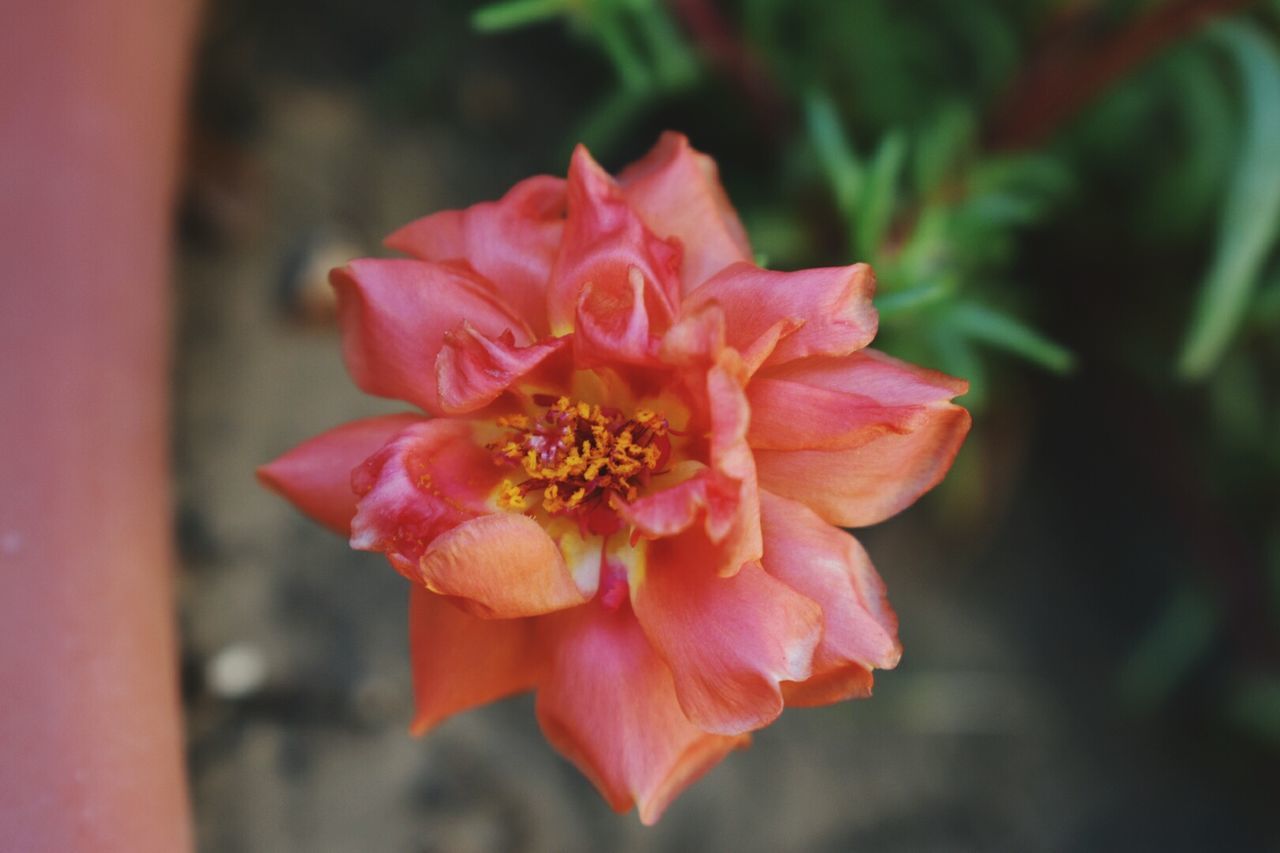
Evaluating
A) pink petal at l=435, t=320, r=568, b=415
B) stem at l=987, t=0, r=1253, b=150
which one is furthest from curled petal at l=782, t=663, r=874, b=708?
stem at l=987, t=0, r=1253, b=150

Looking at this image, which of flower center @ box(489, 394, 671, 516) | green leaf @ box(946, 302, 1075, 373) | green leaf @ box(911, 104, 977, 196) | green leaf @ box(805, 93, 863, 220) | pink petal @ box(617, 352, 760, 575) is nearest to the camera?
pink petal @ box(617, 352, 760, 575)

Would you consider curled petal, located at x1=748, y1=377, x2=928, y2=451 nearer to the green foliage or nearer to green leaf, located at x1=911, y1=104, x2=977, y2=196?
the green foliage

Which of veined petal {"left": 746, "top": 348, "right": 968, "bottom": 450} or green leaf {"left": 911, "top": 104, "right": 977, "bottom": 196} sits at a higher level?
veined petal {"left": 746, "top": 348, "right": 968, "bottom": 450}

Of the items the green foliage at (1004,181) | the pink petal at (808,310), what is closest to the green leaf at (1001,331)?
the green foliage at (1004,181)

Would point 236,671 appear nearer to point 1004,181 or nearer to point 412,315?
point 412,315

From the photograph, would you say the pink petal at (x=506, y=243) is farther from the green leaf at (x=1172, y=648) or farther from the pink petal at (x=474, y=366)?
the green leaf at (x=1172, y=648)

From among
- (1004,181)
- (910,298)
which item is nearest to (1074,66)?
(1004,181)
